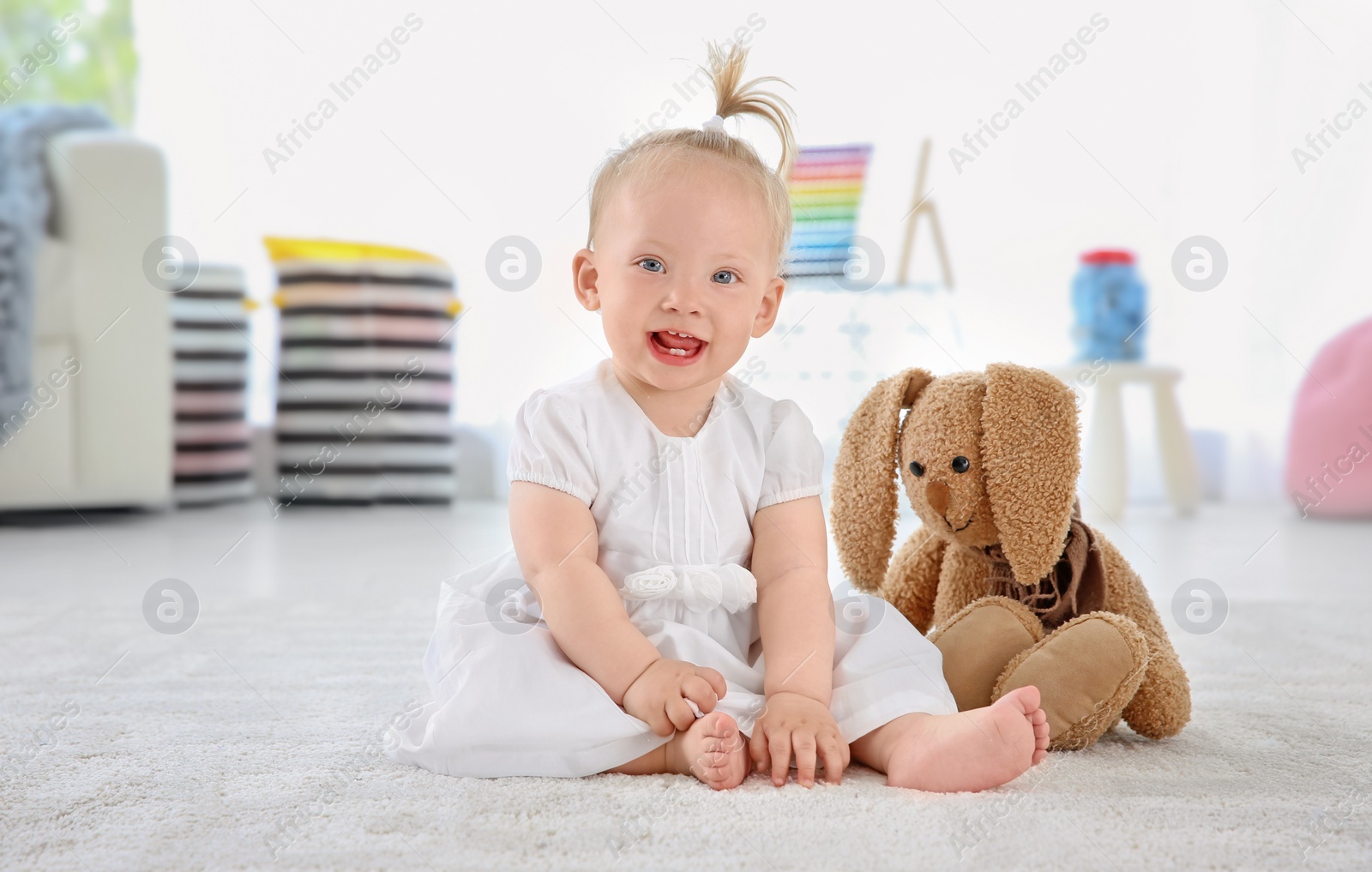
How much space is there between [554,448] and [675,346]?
11 cm

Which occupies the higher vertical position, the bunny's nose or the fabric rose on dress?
the bunny's nose

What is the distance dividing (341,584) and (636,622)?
858mm

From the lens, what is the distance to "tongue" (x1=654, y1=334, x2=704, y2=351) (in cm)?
76

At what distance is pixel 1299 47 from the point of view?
9.24 feet

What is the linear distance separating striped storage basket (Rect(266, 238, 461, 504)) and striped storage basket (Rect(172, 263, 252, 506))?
0.11 m

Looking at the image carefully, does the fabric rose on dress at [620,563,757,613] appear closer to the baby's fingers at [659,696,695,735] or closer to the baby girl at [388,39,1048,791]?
the baby girl at [388,39,1048,791]

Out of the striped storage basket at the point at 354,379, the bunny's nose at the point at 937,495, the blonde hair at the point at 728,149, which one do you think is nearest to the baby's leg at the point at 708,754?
the bunny's nose at the point at 937,495

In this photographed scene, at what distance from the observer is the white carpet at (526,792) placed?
521 millimetres

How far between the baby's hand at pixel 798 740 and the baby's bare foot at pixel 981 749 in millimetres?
39

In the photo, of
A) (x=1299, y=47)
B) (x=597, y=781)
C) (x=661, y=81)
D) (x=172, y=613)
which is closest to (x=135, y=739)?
(x=597, y=781)

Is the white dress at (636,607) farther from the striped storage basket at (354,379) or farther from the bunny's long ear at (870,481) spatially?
the striped storage basket at (354,379)

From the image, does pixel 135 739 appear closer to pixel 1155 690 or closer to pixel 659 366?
pixel 659 366

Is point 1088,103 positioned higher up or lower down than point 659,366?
higher up

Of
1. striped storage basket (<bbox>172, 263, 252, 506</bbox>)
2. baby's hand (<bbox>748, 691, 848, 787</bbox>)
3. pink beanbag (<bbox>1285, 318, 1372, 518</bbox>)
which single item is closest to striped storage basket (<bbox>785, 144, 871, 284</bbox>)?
pink beanbag (<bbox>1285, 318, 1372, 518</bbox>)
